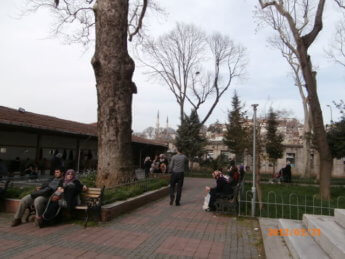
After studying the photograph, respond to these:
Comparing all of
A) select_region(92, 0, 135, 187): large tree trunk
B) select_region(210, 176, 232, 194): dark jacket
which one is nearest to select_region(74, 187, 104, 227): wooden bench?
select_region(92, 0, 135, 187): large tree trunk

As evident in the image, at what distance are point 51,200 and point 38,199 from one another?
27cm

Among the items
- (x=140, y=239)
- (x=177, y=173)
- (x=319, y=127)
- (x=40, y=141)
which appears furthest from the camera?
(x=40, y=141)

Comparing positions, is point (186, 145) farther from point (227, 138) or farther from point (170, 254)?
point (170, 254)

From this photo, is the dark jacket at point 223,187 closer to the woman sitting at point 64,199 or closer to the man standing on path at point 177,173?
the man standing on path at point 177,173

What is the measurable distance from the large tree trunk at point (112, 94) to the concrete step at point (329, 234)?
532 centimetres

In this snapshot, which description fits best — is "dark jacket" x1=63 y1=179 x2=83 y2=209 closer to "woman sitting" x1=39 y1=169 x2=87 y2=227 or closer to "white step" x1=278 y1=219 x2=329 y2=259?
"woman sitting" x1=39 y1=169 x2=87 y2=227

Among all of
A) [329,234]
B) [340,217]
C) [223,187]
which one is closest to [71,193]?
[223,187]

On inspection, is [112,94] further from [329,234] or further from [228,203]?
[329,234]

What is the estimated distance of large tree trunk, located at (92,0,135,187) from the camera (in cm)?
895

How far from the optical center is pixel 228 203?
7.66 metres

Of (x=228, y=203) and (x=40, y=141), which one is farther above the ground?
(x=40, y=141)
